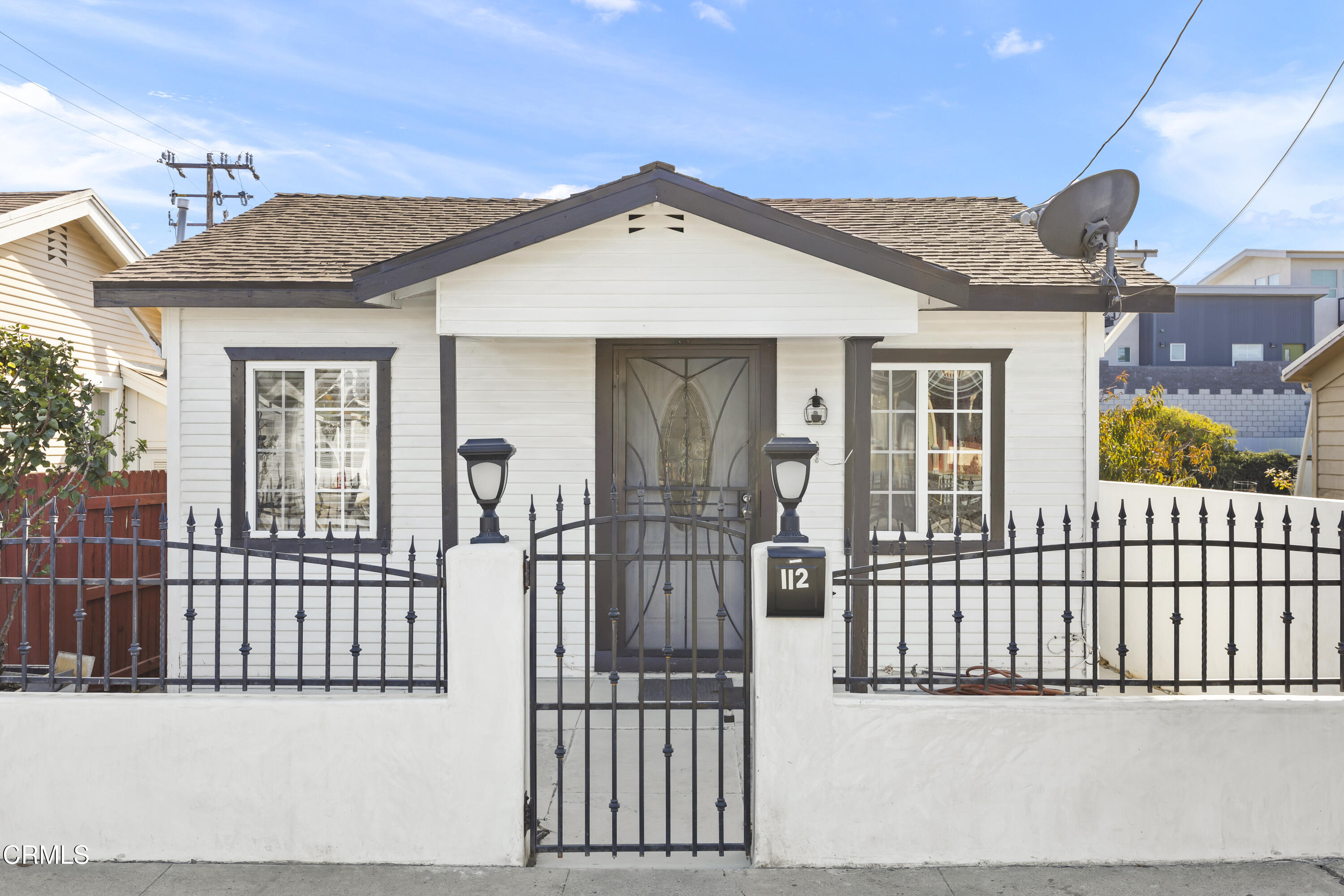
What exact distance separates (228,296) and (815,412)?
484 cm

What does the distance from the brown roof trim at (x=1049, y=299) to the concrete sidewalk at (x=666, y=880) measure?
164 inches

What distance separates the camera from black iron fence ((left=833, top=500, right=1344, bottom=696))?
3.77 metres

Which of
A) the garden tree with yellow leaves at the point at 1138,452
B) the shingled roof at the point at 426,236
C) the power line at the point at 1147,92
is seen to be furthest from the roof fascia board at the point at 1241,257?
the shingled roof at the point at 426,236

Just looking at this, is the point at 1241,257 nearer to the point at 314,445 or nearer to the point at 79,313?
the point at 314,445

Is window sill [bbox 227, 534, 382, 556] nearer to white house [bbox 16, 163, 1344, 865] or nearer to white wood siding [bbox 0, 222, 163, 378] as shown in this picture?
white house [bbox 16, 163, 1344, 865]

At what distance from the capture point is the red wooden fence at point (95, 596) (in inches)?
237

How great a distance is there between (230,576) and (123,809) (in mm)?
3121

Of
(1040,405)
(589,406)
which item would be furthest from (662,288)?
(1040,405)

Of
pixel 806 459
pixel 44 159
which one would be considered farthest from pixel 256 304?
pixel 44 159

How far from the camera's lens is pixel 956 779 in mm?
3617

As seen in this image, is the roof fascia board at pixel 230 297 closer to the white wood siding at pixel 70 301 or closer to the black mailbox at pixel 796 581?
the black mailbox at pixel 796 581

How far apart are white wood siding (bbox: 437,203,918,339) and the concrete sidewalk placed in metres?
3.57

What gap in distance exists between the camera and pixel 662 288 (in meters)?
5.91

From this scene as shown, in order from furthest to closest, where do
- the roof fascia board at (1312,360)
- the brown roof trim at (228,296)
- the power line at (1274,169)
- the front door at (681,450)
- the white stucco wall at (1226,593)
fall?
the roof fascia board at (1312,360)
the power line at (1274,169)
the front door at (681,450)
the brown roof trim at (228,296)
the white stucco wall at (1226,593)
